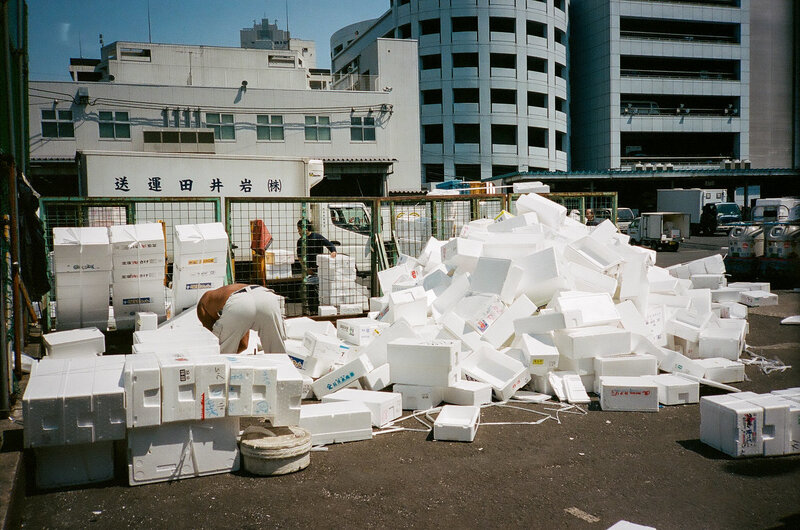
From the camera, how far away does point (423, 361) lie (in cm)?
604

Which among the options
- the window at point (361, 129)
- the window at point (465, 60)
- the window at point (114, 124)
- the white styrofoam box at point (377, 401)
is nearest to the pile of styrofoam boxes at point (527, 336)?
the white styrofoam box at point (377, 401)

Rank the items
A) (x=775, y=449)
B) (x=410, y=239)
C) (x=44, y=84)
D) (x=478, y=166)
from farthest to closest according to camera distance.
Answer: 1. (x=478, y=166)
2. (x=44, y=84)
3. (x=410, y=239)
4. (x=775, y=449)

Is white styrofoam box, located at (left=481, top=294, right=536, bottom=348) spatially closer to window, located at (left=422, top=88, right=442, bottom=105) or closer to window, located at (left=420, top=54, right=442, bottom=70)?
window, located at (left=422, top=88, right=442, bottom=105)

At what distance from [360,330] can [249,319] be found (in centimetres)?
160

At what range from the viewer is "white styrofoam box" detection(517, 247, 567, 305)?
7.57 meters

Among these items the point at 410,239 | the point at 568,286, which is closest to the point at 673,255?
the point at 410,239

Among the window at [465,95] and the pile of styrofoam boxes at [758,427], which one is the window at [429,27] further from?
the pile of styrofoam boxes at [758,427]

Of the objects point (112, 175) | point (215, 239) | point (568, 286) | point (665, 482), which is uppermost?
point (112, 175)

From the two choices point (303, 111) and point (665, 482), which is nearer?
point (665, 482)

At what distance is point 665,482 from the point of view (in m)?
4.35

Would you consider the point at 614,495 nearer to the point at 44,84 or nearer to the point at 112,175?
the point at 112,175

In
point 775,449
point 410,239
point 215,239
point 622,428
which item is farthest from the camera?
point 410,239

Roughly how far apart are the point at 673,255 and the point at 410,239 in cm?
1775

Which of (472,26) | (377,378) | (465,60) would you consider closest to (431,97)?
(465,60)
